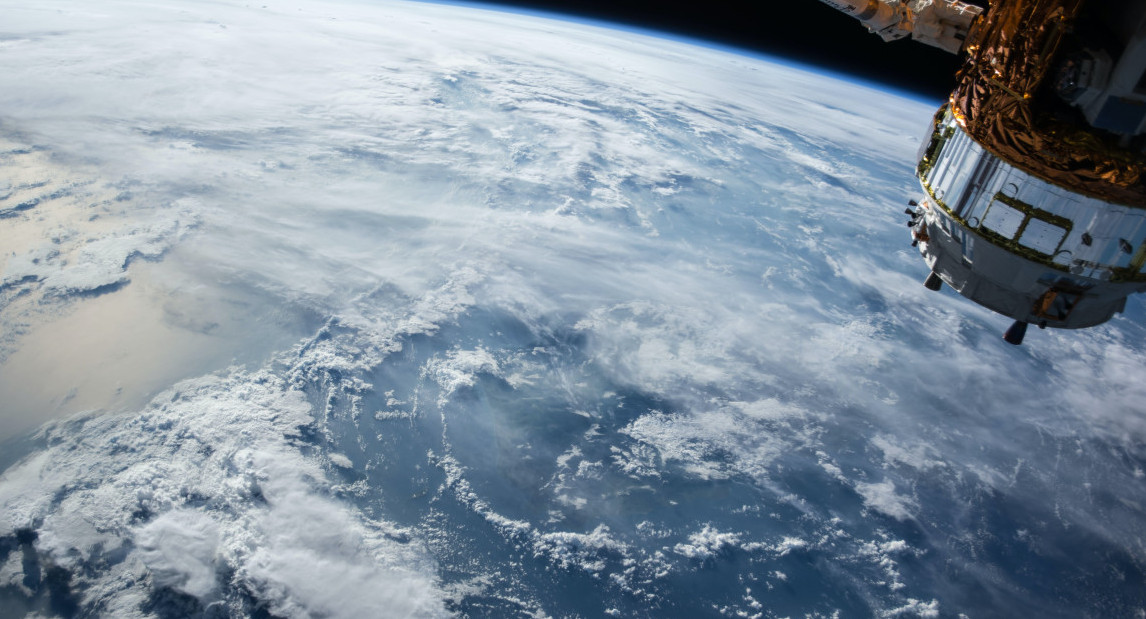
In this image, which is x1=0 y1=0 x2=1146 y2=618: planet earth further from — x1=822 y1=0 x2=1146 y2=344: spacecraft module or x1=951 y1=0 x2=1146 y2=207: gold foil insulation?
x1=951 y1=0 x2=1146 y2=207: gold foil insulation


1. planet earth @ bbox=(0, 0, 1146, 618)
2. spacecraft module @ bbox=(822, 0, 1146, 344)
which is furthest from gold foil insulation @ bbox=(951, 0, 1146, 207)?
planet earth @ bbox=(0, 0, 1146, 618)

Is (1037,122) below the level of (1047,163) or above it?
above

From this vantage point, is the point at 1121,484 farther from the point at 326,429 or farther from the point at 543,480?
the point at 326,429

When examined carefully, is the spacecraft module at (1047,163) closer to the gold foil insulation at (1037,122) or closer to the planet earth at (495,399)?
the gold foil insulation at (1037,122)

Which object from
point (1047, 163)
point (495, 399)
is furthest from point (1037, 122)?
point (495, 399)

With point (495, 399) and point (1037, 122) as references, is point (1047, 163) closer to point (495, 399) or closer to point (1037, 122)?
point (1037, 122)

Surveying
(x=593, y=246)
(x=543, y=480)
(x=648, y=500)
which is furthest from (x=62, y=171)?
(x=648, y=500)
